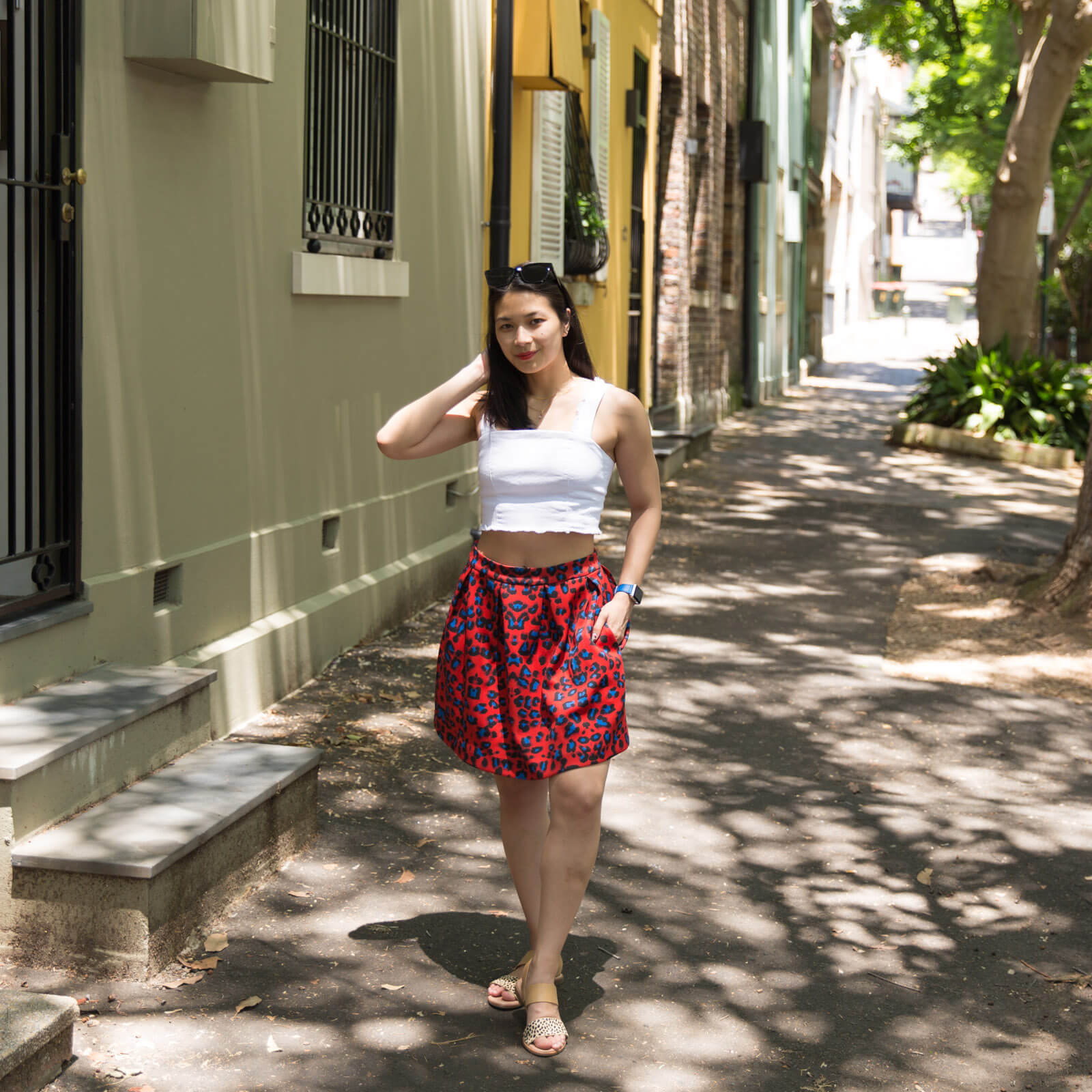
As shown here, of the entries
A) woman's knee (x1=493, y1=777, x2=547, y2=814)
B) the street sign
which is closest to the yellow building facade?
the street sign

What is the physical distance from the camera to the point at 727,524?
39.7ft

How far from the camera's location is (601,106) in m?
12.5

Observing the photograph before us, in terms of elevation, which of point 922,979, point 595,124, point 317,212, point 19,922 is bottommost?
point 922,979

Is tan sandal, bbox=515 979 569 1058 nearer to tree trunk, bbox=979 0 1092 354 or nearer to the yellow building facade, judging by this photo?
the yellow building facade

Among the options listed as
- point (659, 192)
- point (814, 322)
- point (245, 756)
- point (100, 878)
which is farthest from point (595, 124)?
point (814, 322)

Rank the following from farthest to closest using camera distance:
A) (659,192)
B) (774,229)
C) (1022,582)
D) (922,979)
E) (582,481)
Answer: (774,229), (659,192), (1022,582), (922,979), (582,481)

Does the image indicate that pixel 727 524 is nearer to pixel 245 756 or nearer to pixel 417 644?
pixel 417 644

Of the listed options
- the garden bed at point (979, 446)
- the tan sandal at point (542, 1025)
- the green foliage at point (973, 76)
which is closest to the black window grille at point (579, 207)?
the garden bed at point (979, 446)

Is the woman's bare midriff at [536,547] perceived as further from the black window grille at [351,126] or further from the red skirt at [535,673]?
the black window grille at [351,126]

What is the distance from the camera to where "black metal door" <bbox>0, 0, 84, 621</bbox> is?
4648mm

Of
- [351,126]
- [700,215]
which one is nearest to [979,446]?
[700,215]

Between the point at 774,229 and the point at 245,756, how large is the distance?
69.5 ft

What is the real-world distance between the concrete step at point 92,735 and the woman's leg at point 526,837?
1139mm

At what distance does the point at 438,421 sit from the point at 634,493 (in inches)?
20.0
